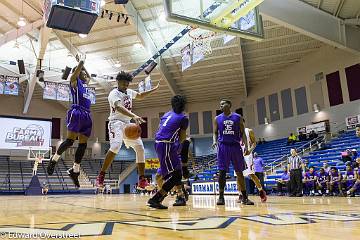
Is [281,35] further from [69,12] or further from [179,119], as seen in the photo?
[179,119]

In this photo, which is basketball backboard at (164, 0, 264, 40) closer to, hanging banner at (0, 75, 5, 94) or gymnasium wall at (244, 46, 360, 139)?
hanging banner at (0, 75, 5, 94)

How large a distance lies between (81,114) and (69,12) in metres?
2.91

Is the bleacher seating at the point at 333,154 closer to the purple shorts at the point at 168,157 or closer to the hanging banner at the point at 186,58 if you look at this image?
the hanging banner at the point at 186,58

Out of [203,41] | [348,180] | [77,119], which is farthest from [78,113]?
[203,41]

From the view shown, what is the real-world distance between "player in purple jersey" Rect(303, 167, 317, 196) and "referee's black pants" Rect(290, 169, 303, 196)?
1.12 meters

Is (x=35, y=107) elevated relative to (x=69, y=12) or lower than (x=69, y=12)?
elevated

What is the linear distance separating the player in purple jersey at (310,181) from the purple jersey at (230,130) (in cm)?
725

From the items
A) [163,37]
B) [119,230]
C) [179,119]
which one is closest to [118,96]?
[179,119]

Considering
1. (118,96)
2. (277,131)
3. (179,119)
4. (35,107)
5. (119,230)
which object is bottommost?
(119,230)

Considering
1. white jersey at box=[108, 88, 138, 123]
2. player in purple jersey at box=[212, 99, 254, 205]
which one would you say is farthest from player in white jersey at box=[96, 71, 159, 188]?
player in purple jersey at box=[212, 99, 254, 205]

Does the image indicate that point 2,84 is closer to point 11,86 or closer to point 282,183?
point 11,86

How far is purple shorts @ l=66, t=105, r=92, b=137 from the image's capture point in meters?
4.67

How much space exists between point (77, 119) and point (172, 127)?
1430 mm

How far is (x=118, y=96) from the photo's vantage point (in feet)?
15.0
